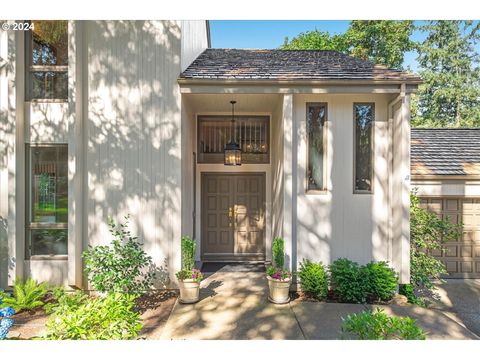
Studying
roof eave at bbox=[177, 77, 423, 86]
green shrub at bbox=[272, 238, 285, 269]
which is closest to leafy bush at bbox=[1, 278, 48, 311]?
green shrub at bbox=[272, 238, 285, 269]

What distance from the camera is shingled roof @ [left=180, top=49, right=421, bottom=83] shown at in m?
5.09

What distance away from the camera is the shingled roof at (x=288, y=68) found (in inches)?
201

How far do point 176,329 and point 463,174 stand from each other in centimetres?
760

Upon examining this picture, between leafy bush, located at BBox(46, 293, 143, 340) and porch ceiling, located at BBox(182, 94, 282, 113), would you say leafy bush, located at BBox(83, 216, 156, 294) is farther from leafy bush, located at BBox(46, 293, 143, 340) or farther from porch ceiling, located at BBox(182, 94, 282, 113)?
porch ceiling, located at BBox(182, 94, 282, 113)

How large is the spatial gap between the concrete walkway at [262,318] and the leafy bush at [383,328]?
1246mm

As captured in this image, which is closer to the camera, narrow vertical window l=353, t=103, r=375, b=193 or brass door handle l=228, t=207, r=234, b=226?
narrow vertical window l=353, t=103, r=375, b=193

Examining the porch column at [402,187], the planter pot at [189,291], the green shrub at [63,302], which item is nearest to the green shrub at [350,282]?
the porch column at [402,187]

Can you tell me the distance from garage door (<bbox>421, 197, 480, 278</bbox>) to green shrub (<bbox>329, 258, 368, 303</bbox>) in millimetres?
3465

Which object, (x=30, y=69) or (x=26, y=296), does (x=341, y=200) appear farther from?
(x=30, y=69)

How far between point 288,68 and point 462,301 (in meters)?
6.18

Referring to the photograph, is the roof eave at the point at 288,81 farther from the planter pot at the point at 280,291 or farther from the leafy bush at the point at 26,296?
the leafy bush at the point at 26,296

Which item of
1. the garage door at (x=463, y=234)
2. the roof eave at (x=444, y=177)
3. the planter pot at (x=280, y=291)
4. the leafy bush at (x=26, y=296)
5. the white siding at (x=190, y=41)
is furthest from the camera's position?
the garage door at (x=463, y=234)
